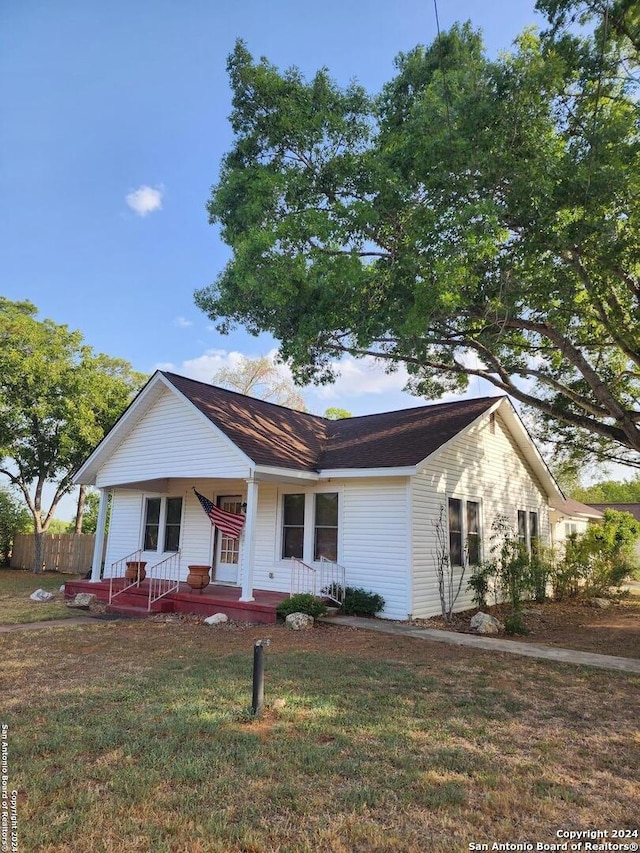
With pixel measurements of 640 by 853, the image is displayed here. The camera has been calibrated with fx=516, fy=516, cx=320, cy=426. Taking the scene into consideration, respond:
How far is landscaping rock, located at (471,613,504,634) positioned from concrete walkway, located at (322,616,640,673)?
0.55 m

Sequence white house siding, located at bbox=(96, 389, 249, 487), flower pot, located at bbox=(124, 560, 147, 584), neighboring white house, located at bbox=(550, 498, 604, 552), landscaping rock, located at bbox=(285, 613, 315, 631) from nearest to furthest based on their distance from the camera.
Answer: landscaping rock, located at bbox=(285, 613, 315, 631)
white house siding, located at bbox=(96, 389, 249, 487)
flower pot, located at bbox=(124, 560, 147, 584)
neighboring white house, located at bbox=(550, 498, 604, 552)

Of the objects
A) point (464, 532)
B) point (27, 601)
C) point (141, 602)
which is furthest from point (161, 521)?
point (464, 532)

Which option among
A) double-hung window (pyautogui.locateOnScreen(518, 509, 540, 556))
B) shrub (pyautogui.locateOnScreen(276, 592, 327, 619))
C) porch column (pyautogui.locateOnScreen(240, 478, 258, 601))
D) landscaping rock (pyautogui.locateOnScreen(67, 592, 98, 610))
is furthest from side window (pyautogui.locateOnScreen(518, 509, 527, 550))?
landscaping rock (pyautogui.locateOnScreen(67, 592, 98, 610))

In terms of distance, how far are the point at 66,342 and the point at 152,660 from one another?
1926 cm

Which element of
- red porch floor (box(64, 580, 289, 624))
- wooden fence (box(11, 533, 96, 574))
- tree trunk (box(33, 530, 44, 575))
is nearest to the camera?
red porch floor (box(64, 580, 289, 624))

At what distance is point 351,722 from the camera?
4.74 m

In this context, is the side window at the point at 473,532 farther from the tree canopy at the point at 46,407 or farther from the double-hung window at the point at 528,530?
the tree canopy at the point at 46,407

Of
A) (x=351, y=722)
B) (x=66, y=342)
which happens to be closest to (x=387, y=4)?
(x=351, y=722)

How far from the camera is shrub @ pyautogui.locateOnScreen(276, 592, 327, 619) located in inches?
391

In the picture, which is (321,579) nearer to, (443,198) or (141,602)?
(141,602)

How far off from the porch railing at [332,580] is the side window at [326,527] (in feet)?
0.71

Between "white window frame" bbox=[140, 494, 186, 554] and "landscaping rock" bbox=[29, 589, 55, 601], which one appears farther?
"white window frame" bbox=[140, 494, 186, 554]

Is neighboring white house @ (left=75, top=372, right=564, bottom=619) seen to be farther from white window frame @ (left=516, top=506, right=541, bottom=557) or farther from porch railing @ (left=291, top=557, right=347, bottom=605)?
porch railing @ (left=291, top=557, right=347, bottom=605)

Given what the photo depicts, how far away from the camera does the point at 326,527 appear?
11945 millimetres
